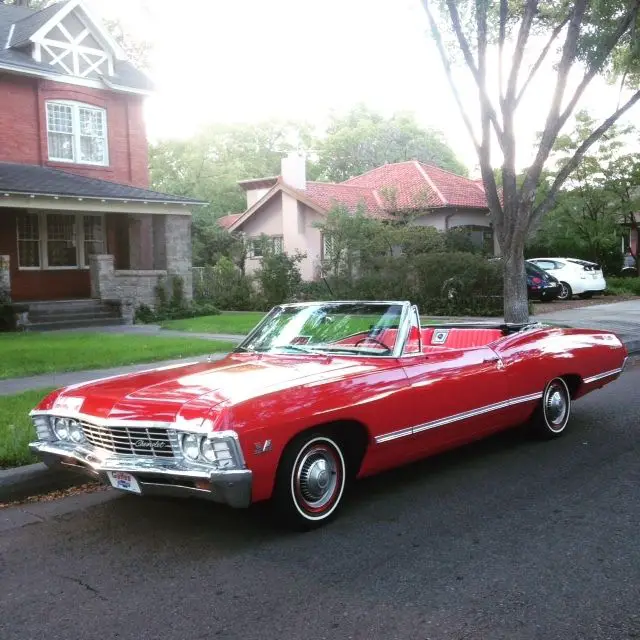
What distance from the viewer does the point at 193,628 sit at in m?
3.35

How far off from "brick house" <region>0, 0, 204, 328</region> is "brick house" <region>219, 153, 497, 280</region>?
8.21m

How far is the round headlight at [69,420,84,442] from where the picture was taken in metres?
4.76

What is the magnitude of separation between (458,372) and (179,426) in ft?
7.48

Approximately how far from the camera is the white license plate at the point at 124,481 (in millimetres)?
4293

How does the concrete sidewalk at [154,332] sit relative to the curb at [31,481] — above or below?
above

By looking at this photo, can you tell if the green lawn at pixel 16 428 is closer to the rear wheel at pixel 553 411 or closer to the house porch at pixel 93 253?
the rear wheel at pixel 553 411

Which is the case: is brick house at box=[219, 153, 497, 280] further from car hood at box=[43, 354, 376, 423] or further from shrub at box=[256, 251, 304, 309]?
car hood at box=[43, 354, 376, 423]

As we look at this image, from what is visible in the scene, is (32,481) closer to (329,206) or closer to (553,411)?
(553,411)

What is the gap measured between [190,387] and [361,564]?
150 centimetres

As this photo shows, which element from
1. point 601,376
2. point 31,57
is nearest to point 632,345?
point 601,376

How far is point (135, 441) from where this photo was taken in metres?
4.35

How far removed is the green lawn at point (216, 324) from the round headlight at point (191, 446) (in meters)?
11.3

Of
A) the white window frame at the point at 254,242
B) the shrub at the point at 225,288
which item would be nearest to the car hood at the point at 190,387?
the shrub at the point at 225,288

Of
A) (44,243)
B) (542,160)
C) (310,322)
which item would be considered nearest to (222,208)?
(44,243)
